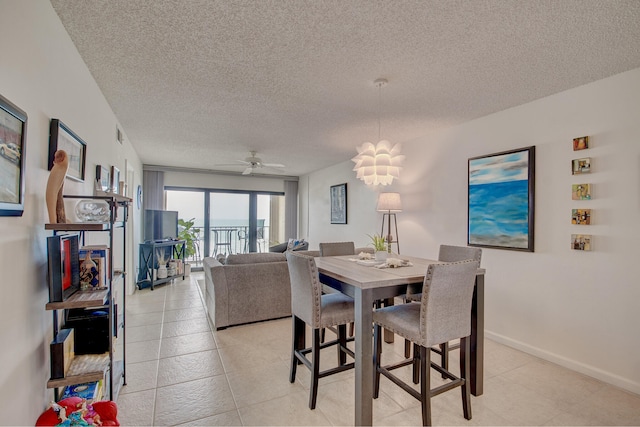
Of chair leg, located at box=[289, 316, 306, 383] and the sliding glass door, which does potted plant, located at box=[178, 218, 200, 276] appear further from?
chair leg, located at box=[289, 316, 306, 383]

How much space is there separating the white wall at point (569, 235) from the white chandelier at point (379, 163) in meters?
1.26

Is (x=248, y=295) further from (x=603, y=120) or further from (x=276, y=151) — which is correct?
(x=603, y=120)

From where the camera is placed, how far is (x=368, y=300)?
1841 millimetres

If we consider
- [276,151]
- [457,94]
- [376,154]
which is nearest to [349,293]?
[376,154]

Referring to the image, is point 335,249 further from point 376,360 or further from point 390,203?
point 376,360

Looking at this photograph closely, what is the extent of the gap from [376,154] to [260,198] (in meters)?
5.61

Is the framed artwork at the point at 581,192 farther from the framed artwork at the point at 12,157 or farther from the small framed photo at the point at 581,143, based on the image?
the framed artwork at the point at 12,157

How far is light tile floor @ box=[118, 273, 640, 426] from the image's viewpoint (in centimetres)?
196

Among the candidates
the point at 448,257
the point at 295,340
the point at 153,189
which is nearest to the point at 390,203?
the point at 448,257

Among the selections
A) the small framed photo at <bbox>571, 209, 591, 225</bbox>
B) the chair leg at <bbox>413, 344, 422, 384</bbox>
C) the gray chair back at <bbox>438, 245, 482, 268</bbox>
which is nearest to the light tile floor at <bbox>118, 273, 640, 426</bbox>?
the chair leg at <bbox>413, 344, 422, 384</bbox>

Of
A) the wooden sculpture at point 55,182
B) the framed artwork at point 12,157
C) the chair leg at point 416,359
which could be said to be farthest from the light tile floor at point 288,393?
the framed artwork at point 12,157

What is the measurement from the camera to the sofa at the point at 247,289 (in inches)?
136

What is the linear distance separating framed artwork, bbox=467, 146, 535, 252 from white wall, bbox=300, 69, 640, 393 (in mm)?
86

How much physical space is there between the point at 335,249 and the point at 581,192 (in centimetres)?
226
